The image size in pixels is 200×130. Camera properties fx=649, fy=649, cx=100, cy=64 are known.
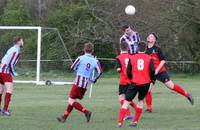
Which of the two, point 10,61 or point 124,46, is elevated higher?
point 124,46

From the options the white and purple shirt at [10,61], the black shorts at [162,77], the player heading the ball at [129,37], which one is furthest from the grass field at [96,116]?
the player heading the ball at [129,37]

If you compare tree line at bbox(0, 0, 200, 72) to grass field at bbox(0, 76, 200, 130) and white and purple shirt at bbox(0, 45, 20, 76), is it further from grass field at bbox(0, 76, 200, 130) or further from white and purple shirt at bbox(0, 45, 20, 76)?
white and purple shirt at bbox(0, 45, 20, 76)

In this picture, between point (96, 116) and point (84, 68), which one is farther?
point (96, 116)

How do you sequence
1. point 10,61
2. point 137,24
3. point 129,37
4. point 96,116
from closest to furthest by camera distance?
point 96,116 → point 10,61 → point 129,37 → point 137,24

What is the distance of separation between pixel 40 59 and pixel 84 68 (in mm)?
18095

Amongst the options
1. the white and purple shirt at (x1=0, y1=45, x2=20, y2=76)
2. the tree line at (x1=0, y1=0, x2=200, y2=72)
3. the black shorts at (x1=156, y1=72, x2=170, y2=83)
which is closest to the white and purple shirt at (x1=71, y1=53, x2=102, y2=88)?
the white and purple shirt at (x1=0, y1=45, x2=20, y2=76)

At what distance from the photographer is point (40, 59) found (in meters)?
31.8

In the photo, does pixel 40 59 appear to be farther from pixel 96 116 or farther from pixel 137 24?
pixel 96 116

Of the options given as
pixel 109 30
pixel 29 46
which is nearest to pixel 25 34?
pixel 29 46

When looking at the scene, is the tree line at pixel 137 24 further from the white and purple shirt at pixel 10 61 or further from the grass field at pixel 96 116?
the white and purple shirt at pixel 10 61

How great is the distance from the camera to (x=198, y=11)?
39062 mm

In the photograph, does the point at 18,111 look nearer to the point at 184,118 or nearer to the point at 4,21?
the point at 184,118

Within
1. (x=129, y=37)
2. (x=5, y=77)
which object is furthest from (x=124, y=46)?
(x=5, y=77)

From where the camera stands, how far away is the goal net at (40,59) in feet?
100
